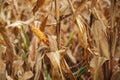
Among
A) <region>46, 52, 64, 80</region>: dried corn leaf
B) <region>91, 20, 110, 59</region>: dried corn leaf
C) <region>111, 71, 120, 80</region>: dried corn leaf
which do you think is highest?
<region>91, 20, 110, 59</region>: dried corn leaf

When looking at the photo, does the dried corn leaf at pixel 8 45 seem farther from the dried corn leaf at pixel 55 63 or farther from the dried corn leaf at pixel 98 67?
the dried corn leaf at pixel 98 67

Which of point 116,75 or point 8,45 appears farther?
point 8,45

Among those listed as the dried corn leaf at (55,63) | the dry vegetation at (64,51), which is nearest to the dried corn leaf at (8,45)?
the dry vegetation at (64,51)

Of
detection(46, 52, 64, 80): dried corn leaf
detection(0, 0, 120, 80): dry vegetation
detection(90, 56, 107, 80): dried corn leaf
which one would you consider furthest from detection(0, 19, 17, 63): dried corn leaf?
detection(90, 56, 107, 80): dried corn leaf

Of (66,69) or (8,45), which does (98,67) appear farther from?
(8,45)

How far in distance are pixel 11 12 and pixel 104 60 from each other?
84 centimetres

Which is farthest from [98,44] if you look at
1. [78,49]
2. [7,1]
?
[78,49]

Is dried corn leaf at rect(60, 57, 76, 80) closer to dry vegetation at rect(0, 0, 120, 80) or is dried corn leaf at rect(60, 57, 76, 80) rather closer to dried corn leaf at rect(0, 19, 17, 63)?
dry vegetation at rect(0, 0, 120, 80)

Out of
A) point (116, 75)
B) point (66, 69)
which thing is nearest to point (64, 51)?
point (66, 69)

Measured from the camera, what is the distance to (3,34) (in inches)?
33.0

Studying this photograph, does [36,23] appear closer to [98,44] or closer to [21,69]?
[21,69]

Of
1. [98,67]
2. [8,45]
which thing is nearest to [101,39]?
[98,67]

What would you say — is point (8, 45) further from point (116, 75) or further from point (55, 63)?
point (116, 75)

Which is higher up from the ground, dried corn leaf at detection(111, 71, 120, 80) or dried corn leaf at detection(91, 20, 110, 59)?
dried corn leaf at detection(91, 20, 110, 59)
